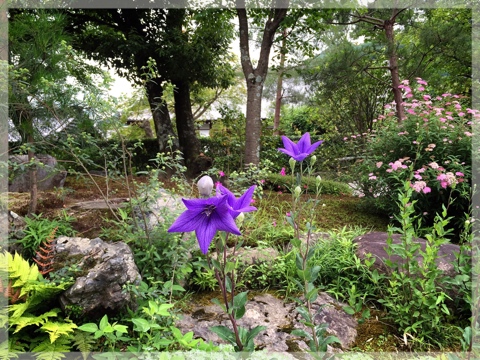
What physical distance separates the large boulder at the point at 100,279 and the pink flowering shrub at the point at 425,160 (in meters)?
3.03

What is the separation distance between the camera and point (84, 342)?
65.9 inches

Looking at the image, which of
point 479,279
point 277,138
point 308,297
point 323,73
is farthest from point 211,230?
point 277,138

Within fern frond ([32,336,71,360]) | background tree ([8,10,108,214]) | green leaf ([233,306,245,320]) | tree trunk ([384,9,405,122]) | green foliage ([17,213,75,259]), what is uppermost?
tree trunk ([384,9,405,122])

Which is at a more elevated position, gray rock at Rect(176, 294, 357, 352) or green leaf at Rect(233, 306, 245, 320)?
green leaf at Rect(233, 306, 245, 320)

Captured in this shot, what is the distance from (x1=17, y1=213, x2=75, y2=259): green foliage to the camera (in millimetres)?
2273

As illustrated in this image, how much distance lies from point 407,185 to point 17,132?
301 centimetres

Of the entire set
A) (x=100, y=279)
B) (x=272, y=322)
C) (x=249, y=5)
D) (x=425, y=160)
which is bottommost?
(x=272, y=322)

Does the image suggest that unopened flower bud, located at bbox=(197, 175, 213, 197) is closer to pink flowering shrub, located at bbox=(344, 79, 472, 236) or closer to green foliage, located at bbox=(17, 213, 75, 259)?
green foliage, located at bbox=(17, 213, 75, 259)

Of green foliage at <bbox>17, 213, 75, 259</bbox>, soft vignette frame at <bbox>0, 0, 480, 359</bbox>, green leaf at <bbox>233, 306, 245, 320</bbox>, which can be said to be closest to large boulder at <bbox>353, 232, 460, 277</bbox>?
soft vignette frame at <bbox>0, 0, 480, 359</bbox>

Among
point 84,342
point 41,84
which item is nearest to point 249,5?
point 41,84

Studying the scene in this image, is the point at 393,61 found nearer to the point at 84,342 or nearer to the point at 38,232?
the point at 38,232

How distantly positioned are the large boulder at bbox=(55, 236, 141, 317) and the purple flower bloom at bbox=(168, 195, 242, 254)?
112 cm

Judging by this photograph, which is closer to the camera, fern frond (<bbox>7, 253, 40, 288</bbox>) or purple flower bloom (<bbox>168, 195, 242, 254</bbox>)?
purple flower bloom (<bbox>168, 195, 242, 254</bbox>)

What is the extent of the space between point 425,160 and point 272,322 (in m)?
3.18
